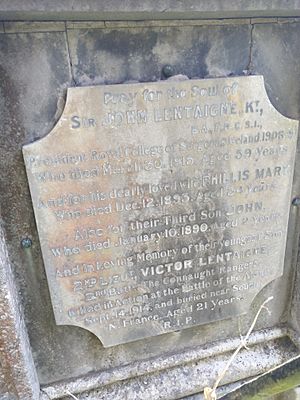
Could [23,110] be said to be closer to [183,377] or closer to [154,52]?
[154,52]

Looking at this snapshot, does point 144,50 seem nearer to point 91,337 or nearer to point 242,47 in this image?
point 242,47

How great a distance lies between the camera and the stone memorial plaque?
1.05 meters

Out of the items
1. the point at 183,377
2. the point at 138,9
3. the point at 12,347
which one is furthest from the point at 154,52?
the point at 183,377

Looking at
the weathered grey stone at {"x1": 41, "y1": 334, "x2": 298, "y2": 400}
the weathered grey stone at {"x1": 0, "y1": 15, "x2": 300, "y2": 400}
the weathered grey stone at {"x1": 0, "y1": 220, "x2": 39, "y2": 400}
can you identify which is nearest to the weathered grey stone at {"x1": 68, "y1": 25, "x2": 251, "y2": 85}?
the weathered grey stone at {"x1": 0, "y1": 15, "x2": 300, "y2": 400}

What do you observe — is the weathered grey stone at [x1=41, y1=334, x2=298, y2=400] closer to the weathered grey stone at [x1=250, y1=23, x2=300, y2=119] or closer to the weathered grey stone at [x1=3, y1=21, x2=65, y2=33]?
the weathered grey stone at [x1=250, y1=23, x2=300, y2=119]

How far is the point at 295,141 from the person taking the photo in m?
1.24

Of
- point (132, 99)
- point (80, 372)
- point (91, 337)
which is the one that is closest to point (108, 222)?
point (132, 99)

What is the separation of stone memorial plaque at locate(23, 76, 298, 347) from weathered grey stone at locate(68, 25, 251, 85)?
7cm

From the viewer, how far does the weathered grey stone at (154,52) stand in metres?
1.02

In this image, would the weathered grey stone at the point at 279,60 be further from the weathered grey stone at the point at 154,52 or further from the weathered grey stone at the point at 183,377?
the weathered grey stone at the point at 183,377

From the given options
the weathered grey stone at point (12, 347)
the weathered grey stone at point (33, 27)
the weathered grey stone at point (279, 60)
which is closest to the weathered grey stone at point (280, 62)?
the weathered grey stone at point (279, 60)

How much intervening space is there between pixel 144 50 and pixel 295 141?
0.61 metres

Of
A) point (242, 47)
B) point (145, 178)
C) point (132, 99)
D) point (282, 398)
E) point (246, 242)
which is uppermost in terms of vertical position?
point (242, 47)

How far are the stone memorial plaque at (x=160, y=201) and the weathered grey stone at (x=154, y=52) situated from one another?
72 millimetres
